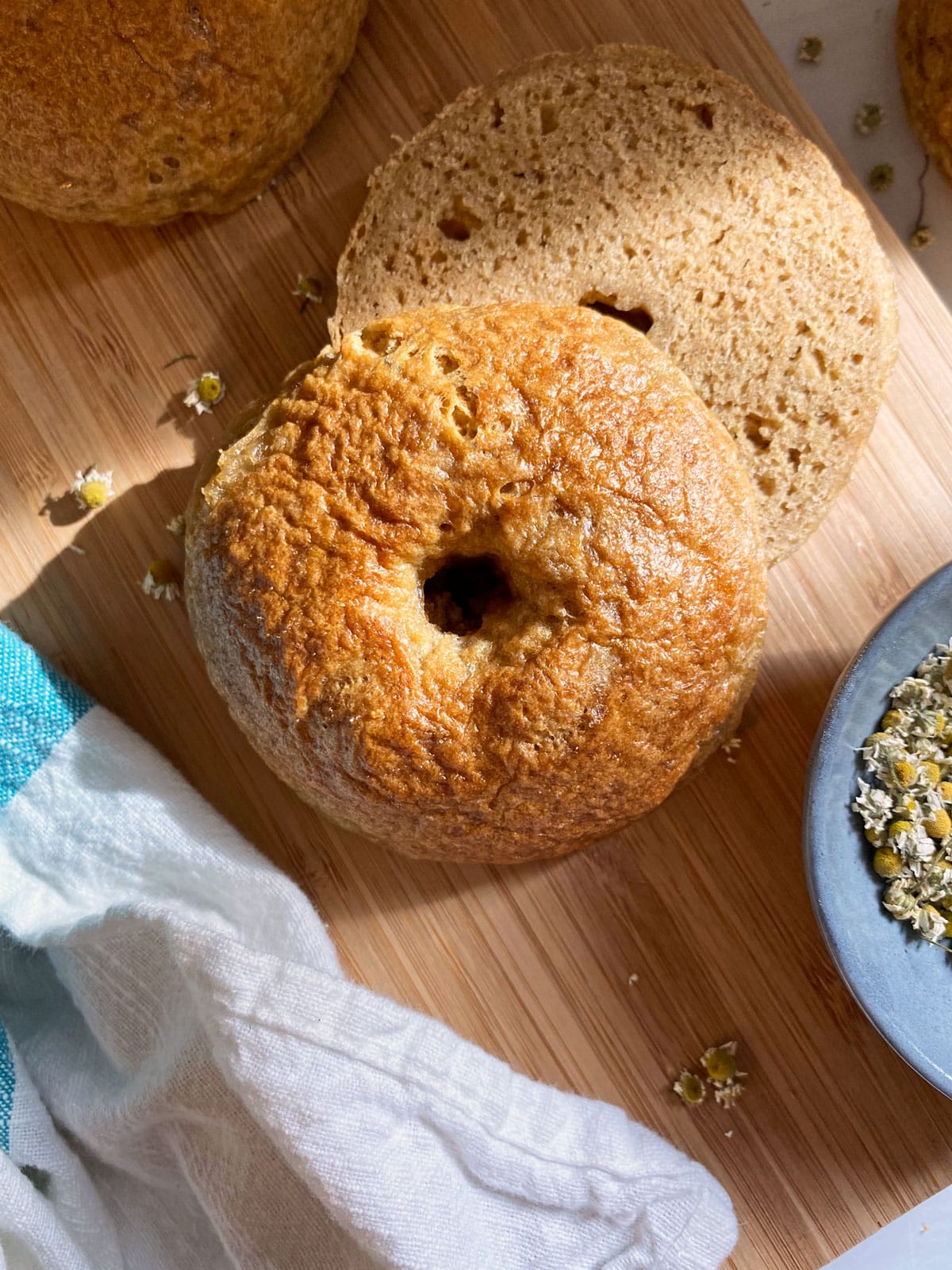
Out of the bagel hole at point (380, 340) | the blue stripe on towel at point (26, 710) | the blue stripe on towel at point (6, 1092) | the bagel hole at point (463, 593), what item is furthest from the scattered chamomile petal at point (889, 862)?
the blue stripe on towel at point (6, 1092)

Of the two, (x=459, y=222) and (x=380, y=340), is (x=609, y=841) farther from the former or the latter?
(x=459, y=222)

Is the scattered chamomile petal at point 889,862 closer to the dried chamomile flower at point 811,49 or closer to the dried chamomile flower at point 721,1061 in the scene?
the dried chamomile flower at point 721,1061

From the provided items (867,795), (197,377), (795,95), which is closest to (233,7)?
(197,377)

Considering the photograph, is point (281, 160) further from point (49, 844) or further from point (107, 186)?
point (49, 844)

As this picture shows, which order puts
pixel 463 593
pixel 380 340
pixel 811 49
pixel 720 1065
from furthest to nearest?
pixel 811 49, pixel 720 1065, pixel 463 593, pixel 380 340

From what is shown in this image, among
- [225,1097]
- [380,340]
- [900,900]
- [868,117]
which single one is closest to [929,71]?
[868,117]

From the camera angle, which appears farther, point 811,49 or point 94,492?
point 811,49

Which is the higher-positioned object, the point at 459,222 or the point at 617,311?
the point at 459,222
